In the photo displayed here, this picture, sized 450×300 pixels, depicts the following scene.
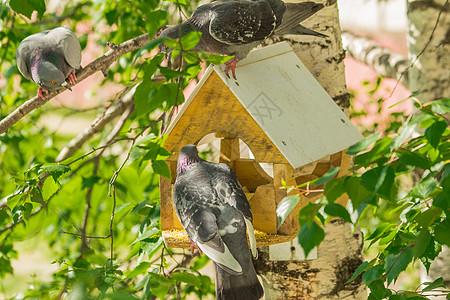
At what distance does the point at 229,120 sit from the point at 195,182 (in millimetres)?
280

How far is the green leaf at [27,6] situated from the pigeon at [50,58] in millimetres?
883

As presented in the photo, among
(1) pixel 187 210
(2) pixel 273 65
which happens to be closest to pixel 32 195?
(1) pixel 187 210

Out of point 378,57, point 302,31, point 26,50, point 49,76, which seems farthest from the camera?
point 378,57

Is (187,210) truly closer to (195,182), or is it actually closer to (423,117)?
(195,182)

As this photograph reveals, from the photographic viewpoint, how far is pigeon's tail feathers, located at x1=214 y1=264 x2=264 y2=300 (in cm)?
170

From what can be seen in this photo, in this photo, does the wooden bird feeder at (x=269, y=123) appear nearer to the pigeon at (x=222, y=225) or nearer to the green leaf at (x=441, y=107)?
the pigeon at (x=222, y=225)

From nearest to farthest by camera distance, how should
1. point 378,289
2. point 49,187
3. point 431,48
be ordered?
point 378,289
point 49,187
point 431,48

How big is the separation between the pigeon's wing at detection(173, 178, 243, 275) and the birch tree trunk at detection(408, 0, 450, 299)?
172 cm

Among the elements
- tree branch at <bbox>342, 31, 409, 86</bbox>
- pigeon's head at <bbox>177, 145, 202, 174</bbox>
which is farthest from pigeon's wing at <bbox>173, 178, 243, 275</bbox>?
tree branch at <bbox>342, 31, 409, 86</bbox>

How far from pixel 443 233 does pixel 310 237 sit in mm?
386

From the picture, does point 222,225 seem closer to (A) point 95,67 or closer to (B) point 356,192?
(B) point 356,192

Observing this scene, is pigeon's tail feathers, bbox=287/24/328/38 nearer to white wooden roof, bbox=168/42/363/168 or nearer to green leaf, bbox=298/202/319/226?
white wooden roof, bbox=168/42/363/168

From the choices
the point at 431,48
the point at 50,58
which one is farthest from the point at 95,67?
the point at 431,48

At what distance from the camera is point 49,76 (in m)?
2.77
